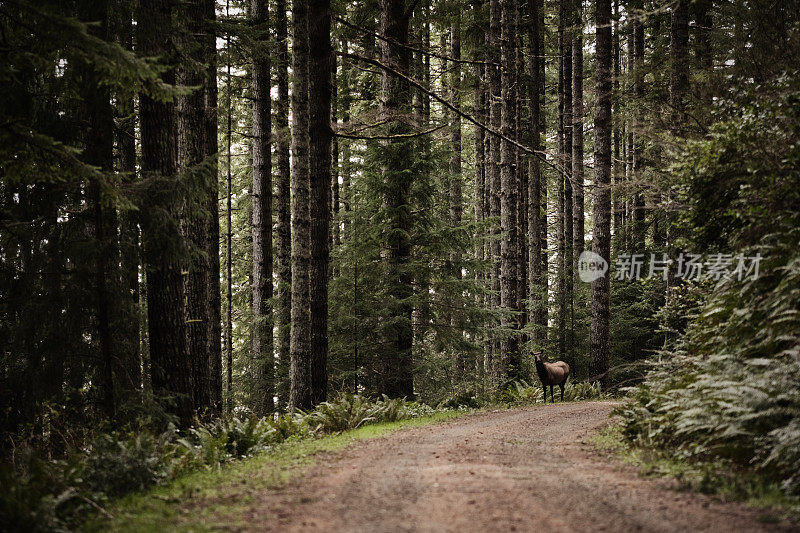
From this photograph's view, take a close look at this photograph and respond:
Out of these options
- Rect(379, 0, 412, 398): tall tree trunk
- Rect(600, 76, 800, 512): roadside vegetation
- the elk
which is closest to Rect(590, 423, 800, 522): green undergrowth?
Rect(600, 76, 800, 512): roadside vegetation

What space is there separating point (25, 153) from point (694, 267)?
1043 cm

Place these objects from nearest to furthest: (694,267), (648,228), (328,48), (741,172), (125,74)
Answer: (125,74), (741,172), (694,267), (328,48), (648,228)

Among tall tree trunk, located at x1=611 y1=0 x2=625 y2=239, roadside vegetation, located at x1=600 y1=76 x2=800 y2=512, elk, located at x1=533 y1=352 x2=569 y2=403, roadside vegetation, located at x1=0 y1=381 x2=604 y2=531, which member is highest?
tall tree trunk, located at x1=611 y1=0 x2=625 y2=239

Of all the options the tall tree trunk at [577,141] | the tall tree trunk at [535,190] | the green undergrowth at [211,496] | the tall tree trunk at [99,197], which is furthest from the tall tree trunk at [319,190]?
the tall tree trunk at [535,190]

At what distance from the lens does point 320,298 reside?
11.9m

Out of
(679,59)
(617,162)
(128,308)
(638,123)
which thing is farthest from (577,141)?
(128,308)

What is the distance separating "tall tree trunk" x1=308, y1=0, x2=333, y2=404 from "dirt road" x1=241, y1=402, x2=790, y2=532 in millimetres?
4238

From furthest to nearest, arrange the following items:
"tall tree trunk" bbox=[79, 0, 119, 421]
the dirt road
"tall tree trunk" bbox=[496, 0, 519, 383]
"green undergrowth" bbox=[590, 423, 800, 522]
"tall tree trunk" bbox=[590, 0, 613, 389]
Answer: "tall tree trunk" bbox=[496, 0, 519, 383]
"tall tree trunk" bbox=[590, 0, 613, 389]
"tall tree trunk" bbox=[79, 0, 119, 421]
"green undergrowth" bbox=[590, 423, 800, 522]
the dirt road

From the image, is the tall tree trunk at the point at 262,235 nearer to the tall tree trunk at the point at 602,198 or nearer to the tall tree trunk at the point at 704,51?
the tall tree trunk at the point at 602,198

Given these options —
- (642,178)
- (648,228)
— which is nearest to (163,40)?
(642,178)

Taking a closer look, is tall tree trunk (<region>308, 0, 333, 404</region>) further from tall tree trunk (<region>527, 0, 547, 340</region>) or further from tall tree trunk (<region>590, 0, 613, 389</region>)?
tall tree trunk (<region>527, 0, 547, 340</region>)

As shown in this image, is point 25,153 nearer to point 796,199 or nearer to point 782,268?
point 782,268

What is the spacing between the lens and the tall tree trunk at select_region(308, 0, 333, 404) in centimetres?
1173

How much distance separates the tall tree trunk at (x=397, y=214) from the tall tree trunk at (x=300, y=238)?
2651mm
